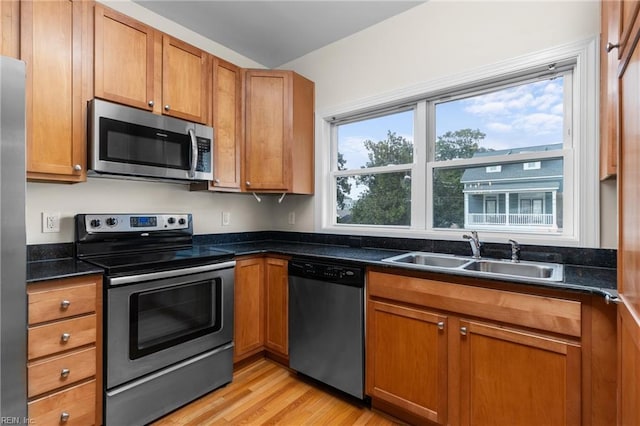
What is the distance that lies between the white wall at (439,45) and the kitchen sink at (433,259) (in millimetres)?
736

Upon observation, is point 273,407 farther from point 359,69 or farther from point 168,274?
point 359,69

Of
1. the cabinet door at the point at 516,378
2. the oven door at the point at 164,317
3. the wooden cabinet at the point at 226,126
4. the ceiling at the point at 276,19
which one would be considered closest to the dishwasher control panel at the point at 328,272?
the oven door at the point at 164,317

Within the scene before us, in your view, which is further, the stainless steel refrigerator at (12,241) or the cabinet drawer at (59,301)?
the cabinet drawer at (59,301)

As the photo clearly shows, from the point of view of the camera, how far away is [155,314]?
1809 millimetres

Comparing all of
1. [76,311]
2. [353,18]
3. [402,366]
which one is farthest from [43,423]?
[353,18]

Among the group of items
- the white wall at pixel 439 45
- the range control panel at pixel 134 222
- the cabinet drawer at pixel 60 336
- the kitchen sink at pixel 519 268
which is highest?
the white wall at pixel 439 45

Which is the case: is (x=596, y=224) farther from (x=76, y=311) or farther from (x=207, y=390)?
(x=76, y=311)

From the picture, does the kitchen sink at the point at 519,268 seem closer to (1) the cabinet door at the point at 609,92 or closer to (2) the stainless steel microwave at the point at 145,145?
(1) the cabinet door at the point at 609,92

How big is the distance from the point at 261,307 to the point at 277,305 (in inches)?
6.3

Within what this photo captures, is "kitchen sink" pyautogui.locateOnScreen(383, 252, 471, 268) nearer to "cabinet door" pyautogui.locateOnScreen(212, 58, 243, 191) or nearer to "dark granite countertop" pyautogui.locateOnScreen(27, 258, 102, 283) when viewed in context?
"cabinet door" pyautogui.locateOnScreen(212, 58, 243, 191)

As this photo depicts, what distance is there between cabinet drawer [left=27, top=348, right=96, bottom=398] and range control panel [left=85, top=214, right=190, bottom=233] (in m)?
0.77

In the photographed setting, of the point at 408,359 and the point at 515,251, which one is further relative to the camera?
the point at 515,251

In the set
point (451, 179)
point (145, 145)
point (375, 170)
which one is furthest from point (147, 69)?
point (451, 179)

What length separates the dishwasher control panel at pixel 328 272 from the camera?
192cm
